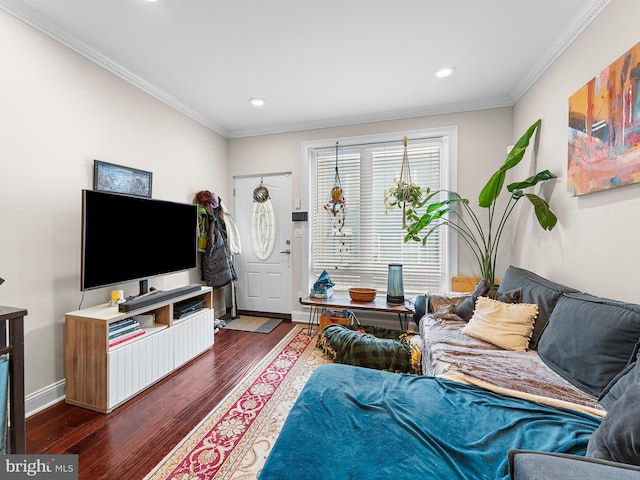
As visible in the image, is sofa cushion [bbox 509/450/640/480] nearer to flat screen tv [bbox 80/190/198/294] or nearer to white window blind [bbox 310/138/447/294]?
flat screen tv [bbox 80/190/198/294]

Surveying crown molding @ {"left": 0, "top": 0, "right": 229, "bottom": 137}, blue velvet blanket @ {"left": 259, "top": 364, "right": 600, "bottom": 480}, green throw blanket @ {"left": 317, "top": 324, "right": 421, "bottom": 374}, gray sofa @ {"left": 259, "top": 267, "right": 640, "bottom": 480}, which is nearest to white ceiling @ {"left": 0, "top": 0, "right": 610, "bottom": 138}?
crown molding @ {"left": 0, "top": 0, "right": 229, "bottom": 137}

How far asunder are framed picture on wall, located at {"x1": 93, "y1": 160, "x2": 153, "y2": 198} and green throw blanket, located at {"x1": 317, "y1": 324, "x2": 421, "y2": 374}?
230 cm

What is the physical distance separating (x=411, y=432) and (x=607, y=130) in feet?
6.68

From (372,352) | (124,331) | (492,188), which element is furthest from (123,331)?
(492,188)

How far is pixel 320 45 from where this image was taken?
224 cm

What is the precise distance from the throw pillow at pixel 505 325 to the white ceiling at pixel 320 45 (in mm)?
1985

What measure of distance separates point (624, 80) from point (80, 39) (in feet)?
11.7

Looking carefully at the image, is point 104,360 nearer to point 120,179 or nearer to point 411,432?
point 120,179

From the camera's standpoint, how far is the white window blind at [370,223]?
3.49 m

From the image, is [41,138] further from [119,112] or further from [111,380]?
[111,380]

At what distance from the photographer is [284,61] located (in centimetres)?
246

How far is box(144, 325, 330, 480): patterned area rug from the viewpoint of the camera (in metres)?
1.46

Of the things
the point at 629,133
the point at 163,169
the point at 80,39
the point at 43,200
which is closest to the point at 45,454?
the point at 43,200

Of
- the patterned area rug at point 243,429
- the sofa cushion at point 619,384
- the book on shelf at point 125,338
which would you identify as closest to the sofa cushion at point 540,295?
the sofa cushion at point 619,384
